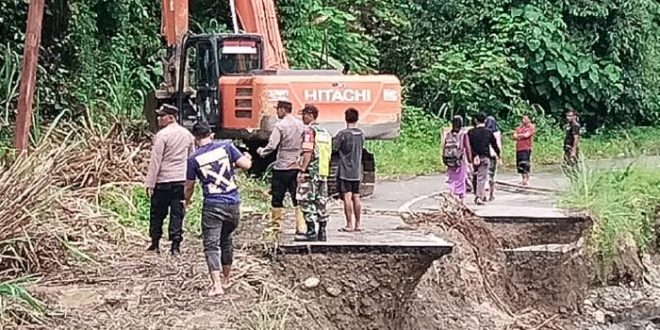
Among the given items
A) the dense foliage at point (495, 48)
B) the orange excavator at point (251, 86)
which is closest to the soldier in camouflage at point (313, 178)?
the orange excavator at point (251, 86)

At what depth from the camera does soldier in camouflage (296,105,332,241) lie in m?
12.4

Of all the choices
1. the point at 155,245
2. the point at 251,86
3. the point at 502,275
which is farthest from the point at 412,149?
the point at 155,245

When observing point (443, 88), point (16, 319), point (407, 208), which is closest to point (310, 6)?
point (443, 88)

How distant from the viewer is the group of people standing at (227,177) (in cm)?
1052

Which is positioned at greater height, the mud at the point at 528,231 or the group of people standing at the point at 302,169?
the group of people standing at the point at 302,169

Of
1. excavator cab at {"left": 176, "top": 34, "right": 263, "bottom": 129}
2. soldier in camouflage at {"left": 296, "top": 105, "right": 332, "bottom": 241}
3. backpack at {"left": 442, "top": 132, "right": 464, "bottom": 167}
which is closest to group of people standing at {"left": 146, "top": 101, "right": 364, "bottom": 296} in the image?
soldier in camouflage at {"left": 296, "top": 105, "right": 332, "bottom": 241}

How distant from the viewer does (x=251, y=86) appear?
56.2 ft

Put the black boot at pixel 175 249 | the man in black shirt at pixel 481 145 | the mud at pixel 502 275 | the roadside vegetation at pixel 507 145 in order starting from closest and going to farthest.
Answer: the black boot at pixel 175 249
the mud at pixel 502 275
the man in black shirt at pixel 481 145
the roadside vegetation at pixel 507 145

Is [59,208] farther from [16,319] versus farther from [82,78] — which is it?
[82,78]

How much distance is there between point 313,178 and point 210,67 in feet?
20.0

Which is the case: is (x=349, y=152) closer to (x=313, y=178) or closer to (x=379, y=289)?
(x=313, y=178)

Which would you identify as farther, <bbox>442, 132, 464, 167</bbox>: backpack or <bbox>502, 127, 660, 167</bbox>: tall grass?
<bbox>502, 127, 660, 167</bbox>: tall grass

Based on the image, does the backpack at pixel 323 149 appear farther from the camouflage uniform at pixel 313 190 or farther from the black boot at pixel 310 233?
the black boot at pixel 310 233

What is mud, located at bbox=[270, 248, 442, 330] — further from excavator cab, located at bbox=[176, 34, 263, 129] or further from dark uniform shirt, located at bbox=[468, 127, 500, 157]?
excavator cab, located at bbox=[176, 34, 263, 129]
